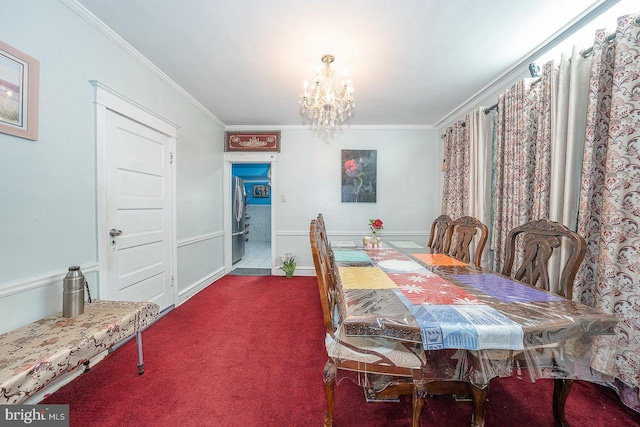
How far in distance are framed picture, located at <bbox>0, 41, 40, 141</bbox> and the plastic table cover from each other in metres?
1.95

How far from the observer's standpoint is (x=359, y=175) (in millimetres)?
3893

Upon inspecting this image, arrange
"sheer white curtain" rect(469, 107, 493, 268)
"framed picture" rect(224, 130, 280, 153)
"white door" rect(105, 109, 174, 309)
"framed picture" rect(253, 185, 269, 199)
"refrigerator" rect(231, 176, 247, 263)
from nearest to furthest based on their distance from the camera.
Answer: "white door" rect(105, 109, 174, 309) → "sheer white curtain" rect(469, 107, 493, 268) → "framed picture" rect(224, 130, 280, 153) → "refrigerator" rect(231, 176, 247, 263) → "framed picture" rect(253, 185, 269, 199)

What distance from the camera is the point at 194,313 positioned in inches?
101

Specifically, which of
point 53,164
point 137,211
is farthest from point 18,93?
point 137,211

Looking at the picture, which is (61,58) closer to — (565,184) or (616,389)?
(565,184)

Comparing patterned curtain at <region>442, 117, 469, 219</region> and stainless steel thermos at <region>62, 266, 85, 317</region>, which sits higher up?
patterned curtain at <region>442, 117, 469, 219</region>

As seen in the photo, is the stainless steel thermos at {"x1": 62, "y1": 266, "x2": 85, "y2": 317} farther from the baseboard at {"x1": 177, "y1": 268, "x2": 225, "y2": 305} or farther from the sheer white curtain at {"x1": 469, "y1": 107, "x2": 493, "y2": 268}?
the sheer white curtain at {"x1": 469, "y1": 107, "x2": 493, "y2": 268}

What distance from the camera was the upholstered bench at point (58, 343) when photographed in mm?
951

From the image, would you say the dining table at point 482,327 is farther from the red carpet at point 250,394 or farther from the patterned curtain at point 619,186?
the red carpet at point 250,394

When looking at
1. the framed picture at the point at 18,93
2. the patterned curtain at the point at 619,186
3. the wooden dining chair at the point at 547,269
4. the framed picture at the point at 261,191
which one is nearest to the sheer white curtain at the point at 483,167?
the wooden dining chair at the point at 547,269

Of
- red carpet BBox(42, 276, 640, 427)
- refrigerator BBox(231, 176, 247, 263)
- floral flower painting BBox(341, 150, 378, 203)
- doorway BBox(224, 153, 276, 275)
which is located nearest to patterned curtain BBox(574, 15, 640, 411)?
red carpet BBox(42, 276, 640, 427)

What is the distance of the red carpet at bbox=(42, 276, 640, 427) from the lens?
1.29m

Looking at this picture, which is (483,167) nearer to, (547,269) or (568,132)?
(568,132)

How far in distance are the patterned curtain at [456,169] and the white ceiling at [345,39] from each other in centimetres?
52
